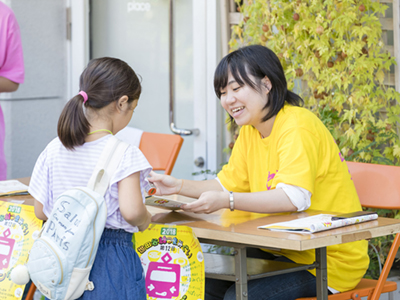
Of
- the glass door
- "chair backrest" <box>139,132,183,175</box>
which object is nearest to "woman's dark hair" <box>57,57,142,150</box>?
"chair backrest" <box>139,132,183,175</box>

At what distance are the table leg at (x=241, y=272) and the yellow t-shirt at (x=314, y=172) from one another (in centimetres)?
30

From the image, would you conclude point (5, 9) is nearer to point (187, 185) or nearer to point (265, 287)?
point (187, 185)

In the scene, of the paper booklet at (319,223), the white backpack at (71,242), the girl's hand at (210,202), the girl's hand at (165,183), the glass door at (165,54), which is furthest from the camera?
the glass door at (165,54)

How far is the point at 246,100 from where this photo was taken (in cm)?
196

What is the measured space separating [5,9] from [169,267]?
1.61 meters

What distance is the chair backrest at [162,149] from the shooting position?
115 inches

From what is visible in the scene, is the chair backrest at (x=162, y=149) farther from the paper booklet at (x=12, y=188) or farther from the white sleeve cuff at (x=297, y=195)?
the white sleeve cuff at (x=297, y=195)

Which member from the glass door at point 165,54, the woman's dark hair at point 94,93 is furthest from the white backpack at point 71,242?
the glass door at point 165,54

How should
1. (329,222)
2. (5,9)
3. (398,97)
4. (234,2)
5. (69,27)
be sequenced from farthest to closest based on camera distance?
(69,27) → (234,2) → (398,97) → (5,9) → (329,222)

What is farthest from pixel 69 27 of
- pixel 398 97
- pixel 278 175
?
pixel 278 175

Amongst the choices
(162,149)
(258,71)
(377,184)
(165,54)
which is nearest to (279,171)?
(258,71)

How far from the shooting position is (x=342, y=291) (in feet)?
6.15

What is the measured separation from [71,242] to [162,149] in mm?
1608

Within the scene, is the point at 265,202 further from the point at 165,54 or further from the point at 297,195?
the point at 165,54
